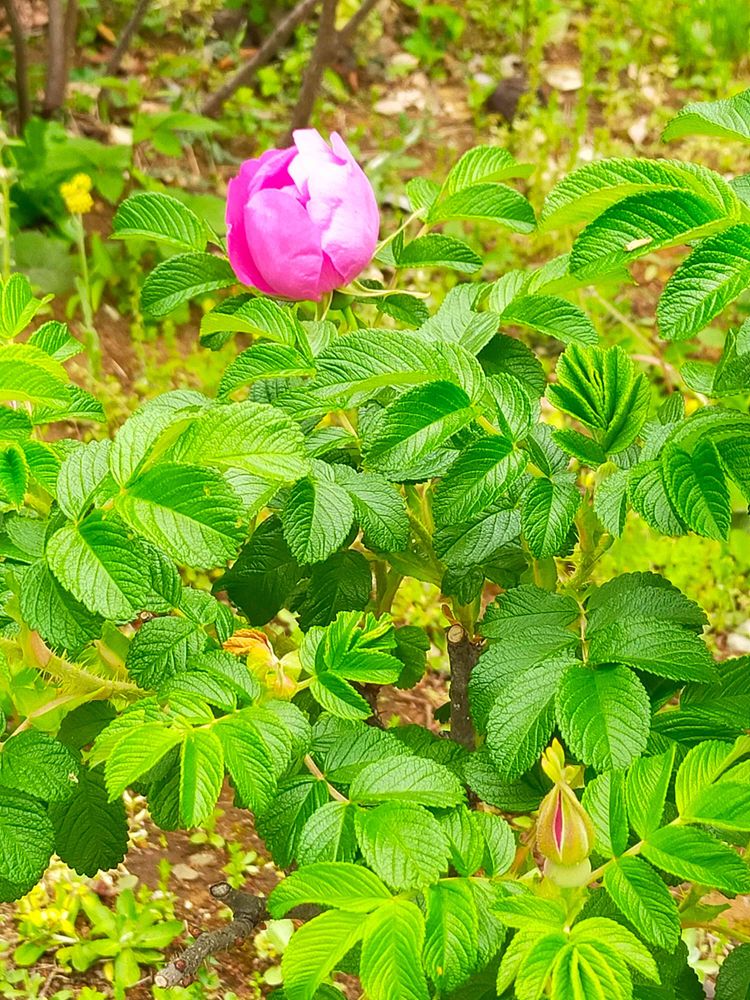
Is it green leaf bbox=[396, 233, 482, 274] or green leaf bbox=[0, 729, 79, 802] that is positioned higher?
green leaf bbox=[396, 233, 482, 274]

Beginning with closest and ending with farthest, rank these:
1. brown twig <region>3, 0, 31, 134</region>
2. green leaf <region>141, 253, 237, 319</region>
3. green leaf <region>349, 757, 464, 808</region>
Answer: green leaf <region>349, 757, 464, 808</region>, green leaf <region>141, 253, 237, 319</region>, brown twig <region>3, 0, 31, 134</region>

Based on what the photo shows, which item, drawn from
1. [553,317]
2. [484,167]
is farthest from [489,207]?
[553,317]

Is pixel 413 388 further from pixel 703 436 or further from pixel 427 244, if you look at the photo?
pixel 427 244

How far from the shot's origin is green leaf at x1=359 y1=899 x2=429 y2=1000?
2.38ft

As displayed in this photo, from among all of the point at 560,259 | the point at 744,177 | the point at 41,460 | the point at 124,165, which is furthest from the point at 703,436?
the point at 124,165

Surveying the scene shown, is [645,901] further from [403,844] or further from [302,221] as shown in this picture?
[302,221]

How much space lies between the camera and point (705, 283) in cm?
76

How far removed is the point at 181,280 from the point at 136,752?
1.70ft

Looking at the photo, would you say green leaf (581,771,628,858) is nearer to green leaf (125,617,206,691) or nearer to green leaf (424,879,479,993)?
green leaf (424,879,479,993)

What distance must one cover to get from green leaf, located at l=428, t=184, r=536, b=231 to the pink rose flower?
0.22 feet

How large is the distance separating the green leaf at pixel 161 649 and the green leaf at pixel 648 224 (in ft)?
1.19

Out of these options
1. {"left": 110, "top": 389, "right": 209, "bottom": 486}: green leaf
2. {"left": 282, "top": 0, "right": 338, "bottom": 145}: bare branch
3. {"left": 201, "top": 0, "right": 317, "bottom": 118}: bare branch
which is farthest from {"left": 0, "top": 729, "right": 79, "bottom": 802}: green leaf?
{"left": 201, "top": 0, "right": 317, "bottom": 118}: bare branch

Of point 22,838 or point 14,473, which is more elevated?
point 14,473

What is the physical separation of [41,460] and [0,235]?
6.01 feet
